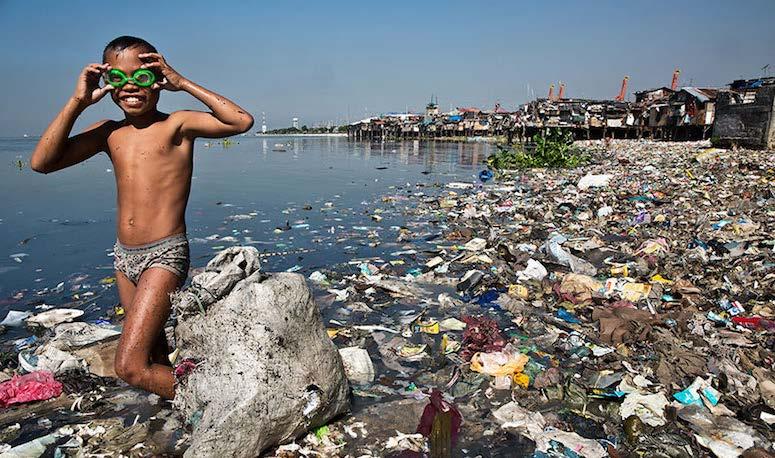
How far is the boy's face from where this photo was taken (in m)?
2.29

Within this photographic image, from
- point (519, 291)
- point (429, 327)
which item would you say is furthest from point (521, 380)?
point (519, 291)

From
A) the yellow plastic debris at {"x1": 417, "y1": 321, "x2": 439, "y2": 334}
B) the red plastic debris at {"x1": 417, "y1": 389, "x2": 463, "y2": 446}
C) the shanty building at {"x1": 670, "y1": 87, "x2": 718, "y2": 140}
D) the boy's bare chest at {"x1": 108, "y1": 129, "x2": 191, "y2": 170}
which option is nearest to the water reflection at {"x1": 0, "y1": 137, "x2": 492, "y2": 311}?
Answer: the yellow plastic debris at {"x1": 417, "y1": 321, "x2": 439, "y2": 334}

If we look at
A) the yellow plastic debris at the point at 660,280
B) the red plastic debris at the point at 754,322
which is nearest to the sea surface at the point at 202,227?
the yellow plastic debris at the point at 660,280

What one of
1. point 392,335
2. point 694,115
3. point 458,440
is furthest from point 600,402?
point 694,115

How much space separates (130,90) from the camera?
232 centimetres

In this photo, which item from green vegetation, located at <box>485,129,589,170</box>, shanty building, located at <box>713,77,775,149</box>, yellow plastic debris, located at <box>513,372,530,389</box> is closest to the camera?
yellow plastic debris, located at <box>513,372,530,389</box>

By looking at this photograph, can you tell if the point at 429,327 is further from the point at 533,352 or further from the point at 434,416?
the point at 434,416

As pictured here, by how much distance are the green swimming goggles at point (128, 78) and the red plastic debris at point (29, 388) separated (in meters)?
1.69

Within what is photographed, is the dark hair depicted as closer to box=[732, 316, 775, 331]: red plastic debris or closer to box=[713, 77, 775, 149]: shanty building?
box=[732, 316, 775, 331]: red plastic debris

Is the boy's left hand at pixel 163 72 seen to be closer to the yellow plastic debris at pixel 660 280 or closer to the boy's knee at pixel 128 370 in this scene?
the boy's knee at pixel 128 370

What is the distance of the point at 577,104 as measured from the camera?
123ft

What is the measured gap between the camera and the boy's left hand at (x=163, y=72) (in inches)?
91.4

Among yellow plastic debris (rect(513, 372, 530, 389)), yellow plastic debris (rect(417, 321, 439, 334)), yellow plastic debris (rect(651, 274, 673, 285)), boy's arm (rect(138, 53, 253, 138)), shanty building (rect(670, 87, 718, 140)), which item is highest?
shanty building (rect(670, 87, 718, 140))

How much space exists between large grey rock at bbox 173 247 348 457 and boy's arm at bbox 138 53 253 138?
2.19ft
